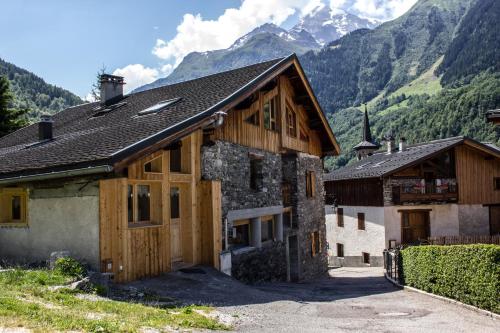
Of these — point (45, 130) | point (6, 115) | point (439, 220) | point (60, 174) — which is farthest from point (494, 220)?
point (6, 115)

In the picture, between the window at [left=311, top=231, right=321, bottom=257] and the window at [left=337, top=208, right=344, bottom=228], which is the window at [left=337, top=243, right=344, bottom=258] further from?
the window at [left=311, top=231, right=321, bottom=257]

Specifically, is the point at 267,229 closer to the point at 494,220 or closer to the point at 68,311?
the point at 68,311

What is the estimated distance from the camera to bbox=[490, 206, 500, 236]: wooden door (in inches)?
1224

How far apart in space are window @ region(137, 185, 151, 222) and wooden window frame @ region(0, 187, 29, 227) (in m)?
3.13

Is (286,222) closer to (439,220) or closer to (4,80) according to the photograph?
(439,220)

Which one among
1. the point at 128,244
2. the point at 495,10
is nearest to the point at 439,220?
the point at 128,244

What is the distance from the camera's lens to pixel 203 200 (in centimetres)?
1397

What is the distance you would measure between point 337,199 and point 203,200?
22.7 meters

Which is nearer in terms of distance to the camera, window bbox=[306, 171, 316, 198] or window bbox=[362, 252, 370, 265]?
window bbox=[306, 171, 316, 198]

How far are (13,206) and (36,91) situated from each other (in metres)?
128

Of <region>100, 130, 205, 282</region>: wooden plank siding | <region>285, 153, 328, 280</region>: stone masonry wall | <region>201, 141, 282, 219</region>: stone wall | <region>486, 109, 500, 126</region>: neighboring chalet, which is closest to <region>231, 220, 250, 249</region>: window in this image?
<region>201, 141, 282, 219</region>: stone wall

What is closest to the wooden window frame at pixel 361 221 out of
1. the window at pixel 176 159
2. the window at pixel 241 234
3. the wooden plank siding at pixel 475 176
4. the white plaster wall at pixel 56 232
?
the wooden plank siding at pixel 475 176

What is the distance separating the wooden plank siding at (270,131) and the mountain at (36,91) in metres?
107

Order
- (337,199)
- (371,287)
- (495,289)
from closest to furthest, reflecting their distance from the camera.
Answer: (495,289)
(371,287)
(337,199)
